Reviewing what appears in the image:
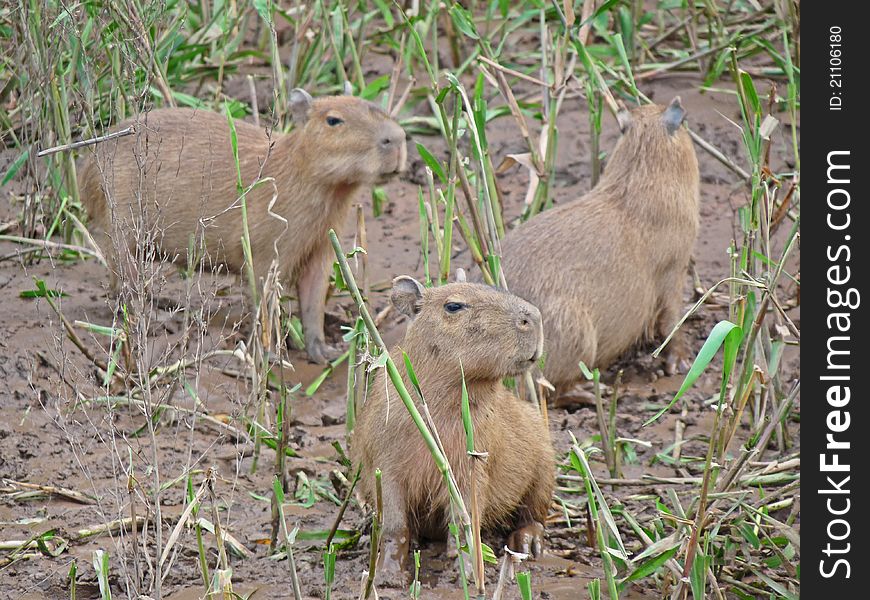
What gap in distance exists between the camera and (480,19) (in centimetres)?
795

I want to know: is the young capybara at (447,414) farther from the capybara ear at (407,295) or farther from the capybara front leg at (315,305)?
the capybara front leg at (315,305)

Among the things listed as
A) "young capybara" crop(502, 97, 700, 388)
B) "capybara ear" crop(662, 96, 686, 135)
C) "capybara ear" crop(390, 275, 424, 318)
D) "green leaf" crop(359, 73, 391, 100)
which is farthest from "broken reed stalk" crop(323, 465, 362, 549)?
"green leaf" crop(359, 73, 391, 100)

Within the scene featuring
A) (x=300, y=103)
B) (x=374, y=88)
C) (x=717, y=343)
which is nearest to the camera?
(x=717, y=343)

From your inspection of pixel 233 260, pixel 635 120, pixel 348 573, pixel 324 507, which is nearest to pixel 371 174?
pixel 233 260

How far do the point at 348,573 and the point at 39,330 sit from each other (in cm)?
221

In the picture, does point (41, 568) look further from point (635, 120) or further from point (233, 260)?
point (635, 120)

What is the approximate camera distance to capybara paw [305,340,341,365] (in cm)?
587

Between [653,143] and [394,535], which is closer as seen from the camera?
[394,535]

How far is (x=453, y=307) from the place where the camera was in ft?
12.9

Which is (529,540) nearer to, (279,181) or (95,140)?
(95,140)

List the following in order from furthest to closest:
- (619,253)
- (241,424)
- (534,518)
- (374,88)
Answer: (374,88) → (619,253) → (241,424) → (534,518)

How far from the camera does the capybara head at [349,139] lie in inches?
227

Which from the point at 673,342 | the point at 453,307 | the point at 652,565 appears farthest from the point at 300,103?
the point at 652,565

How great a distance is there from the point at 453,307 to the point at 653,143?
2.24m
